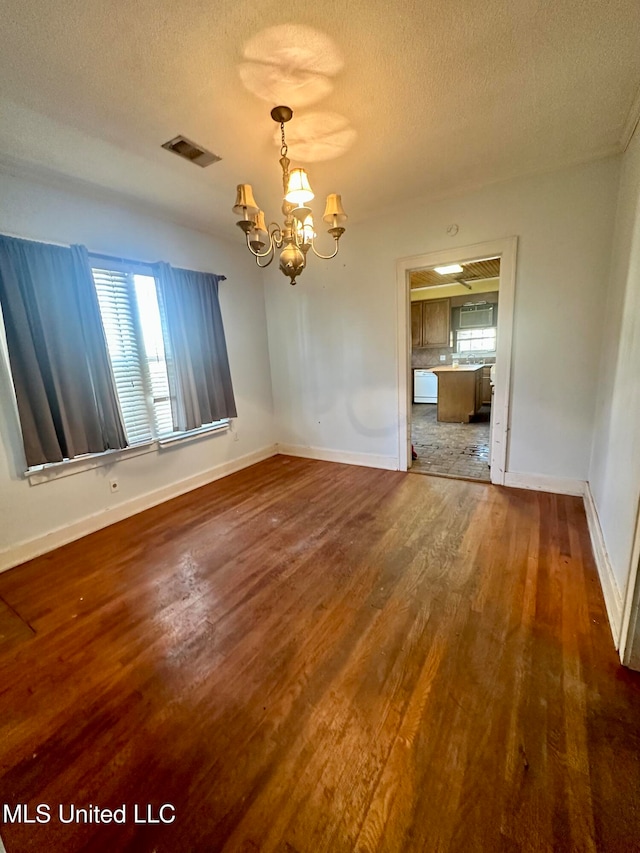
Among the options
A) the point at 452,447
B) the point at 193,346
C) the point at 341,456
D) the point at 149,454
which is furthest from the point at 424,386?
the point at 149,454

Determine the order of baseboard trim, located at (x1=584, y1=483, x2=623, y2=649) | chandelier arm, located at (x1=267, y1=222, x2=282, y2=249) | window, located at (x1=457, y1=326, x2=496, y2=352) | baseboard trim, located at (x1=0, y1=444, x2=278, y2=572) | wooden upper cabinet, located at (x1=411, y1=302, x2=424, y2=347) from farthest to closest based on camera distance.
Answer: wooden upper cabinet, located at (x1=411, y1=302, x2=424, y2=347), window, located at (x1=457, y1=326, x2=496, y2=352), baseboard trim, located at (x1=0, y1=444, x2=278, y2=572), chandelier arm, located at (x1=267, y1=222, x2=282, y2=249), baseboard trim, located at (x1=584, y1=483, x2=623, y2=649)

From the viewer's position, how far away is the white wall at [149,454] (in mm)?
2395

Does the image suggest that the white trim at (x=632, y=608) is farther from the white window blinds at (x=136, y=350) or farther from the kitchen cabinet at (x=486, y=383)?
the kitchen cabinet at (x=486, y=383)

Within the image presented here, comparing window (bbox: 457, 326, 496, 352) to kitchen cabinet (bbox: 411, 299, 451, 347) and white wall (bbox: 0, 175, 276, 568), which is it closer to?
kitchen cabinet (bbox: 411, 299, 451, 347)

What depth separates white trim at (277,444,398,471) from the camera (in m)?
3.93

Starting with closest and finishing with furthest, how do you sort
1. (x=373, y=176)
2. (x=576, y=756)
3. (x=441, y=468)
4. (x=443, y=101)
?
(x=576, y=756) < (x=443, y=101) < (x=373, y=176) < (x=441, y=468)

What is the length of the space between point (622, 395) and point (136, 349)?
3677mm

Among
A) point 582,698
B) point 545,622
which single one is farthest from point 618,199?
point 582,698

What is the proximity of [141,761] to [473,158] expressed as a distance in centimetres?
389

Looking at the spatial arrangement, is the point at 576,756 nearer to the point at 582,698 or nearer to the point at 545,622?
the point at 582,698

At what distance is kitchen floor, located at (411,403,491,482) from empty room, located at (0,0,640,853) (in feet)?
0.26

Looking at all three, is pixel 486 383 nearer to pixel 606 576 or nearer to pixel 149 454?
pixel 606 576

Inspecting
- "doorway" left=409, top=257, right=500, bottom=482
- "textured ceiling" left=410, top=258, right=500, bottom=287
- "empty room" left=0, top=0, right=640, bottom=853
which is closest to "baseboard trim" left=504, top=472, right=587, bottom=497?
"empty room" left=0, top=0, right=640, bottom=853

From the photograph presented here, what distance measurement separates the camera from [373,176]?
2.71 metres
